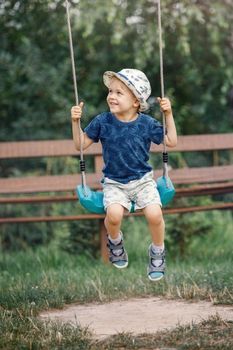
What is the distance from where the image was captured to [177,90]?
1109cm

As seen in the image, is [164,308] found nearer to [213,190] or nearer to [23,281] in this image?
[23,281]

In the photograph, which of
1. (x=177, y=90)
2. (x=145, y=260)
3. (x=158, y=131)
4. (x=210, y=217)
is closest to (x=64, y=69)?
(x=177, y=90)

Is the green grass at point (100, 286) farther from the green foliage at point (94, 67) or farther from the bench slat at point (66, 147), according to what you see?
the green foliage at point (94, 67)

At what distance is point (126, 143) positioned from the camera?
436cm

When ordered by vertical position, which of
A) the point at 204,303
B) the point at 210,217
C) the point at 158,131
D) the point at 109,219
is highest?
the point at 158,131

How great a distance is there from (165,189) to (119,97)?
588 mm

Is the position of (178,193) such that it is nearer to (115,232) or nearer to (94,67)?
(115,232)

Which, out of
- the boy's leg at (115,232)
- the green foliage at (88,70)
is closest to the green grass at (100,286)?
the boy's leg at (115,232)

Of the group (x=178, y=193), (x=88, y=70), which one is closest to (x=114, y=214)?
(x=178, y=193)

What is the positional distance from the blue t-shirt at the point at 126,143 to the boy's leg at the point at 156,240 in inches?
8.9

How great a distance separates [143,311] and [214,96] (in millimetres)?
6645

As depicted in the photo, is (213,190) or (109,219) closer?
(109,219)

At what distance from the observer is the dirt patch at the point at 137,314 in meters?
4.07

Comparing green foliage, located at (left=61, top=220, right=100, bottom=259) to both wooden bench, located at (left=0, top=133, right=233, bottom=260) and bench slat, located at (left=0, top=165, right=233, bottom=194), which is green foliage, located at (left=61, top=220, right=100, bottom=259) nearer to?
wooden bench, located at (left=0, top=133, right=233, bottom=260)
